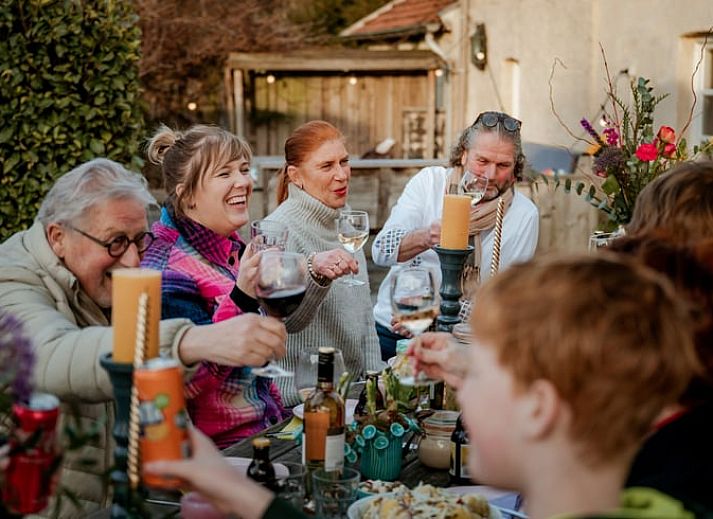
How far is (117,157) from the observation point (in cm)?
652

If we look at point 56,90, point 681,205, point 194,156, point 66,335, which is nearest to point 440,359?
point 681,205

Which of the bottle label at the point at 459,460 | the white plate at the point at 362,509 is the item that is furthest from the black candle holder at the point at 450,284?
the white plate at the point at 362,509

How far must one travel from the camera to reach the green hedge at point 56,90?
6.05m

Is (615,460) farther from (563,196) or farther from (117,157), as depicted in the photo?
(563,196)

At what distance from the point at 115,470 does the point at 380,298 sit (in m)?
2.99

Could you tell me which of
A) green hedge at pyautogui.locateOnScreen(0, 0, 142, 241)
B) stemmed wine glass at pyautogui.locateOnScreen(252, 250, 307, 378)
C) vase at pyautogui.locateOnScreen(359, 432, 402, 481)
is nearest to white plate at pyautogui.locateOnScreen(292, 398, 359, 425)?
vase at pyautogui.locateOnScreen(359, 432, 402, 481)

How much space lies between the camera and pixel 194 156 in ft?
11.0

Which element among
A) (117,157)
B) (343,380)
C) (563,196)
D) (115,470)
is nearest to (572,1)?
(563,196)

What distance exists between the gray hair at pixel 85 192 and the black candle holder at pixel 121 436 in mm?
867

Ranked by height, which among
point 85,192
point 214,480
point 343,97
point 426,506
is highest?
point 343,97

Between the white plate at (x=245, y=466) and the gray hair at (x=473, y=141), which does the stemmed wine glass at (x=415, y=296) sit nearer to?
the white plate at (x=245, y=466)

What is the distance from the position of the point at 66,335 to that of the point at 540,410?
45.9 inches

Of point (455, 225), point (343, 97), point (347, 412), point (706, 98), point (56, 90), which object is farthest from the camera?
point (343, 97)

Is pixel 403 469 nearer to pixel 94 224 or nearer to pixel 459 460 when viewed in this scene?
pixel 459 460
